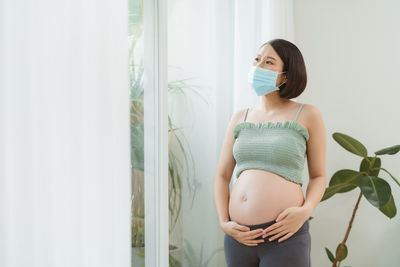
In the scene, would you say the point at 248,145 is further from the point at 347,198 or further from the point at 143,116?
the point at 347,198

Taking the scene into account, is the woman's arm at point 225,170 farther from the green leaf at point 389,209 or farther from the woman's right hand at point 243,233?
the green leaf at point 389,209

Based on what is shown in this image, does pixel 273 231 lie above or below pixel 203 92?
below

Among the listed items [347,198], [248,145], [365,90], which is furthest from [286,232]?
[365,90]

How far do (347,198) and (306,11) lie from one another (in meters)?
1.25

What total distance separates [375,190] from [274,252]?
935 mm

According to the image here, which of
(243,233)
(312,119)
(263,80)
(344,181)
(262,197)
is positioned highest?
(263,80)

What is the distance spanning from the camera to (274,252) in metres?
1.42

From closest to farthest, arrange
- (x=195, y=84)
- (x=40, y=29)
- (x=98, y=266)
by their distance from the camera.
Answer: (x=40, y=29) → (x=98, y=266) → (x=195, y=84)

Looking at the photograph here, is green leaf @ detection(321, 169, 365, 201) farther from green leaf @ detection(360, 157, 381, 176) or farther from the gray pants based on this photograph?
the gray pants

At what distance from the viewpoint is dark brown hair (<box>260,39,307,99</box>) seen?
159 centimetres

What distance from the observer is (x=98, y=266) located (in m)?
0.97

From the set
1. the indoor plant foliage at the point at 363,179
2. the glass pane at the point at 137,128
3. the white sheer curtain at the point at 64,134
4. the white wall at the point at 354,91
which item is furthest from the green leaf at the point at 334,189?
the white sheer curtain at the point at 64,134

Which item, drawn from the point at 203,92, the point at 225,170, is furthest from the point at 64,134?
the point at 203,92

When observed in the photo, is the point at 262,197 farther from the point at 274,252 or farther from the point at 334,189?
the point at 334,189
